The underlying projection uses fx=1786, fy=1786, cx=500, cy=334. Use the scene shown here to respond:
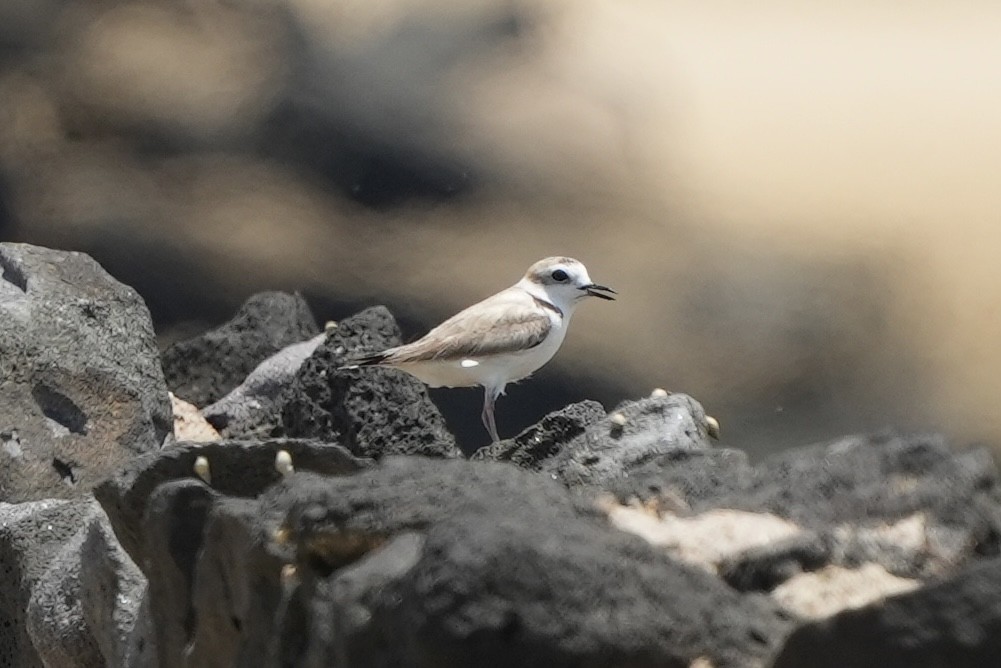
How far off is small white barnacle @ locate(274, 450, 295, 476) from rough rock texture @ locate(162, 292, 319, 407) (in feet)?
8.69

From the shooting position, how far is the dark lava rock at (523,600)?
1831 mm

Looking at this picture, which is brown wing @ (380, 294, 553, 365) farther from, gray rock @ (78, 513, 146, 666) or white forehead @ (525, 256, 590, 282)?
gray rock @ (78, 513, 146, 666)

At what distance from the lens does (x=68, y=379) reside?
166 inches

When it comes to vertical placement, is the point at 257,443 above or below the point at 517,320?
above

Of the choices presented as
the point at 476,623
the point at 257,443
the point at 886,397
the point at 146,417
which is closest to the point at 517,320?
the point at 886,397

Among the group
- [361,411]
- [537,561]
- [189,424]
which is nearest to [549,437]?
[361,411]

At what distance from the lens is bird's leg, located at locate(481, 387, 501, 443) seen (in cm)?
551

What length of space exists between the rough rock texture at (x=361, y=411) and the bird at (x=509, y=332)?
863 mm

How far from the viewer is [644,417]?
358 centimetres

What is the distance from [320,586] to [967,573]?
0.87 metres

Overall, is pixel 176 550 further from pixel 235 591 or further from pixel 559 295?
pixel 559 295

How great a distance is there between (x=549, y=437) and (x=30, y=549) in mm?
1071

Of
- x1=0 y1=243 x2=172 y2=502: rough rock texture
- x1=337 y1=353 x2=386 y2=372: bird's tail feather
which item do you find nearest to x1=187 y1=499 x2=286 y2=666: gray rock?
x1=0 y1=243 x2=172 y2=502: rough rock texture

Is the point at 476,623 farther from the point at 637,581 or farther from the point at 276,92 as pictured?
the point at 276,92
